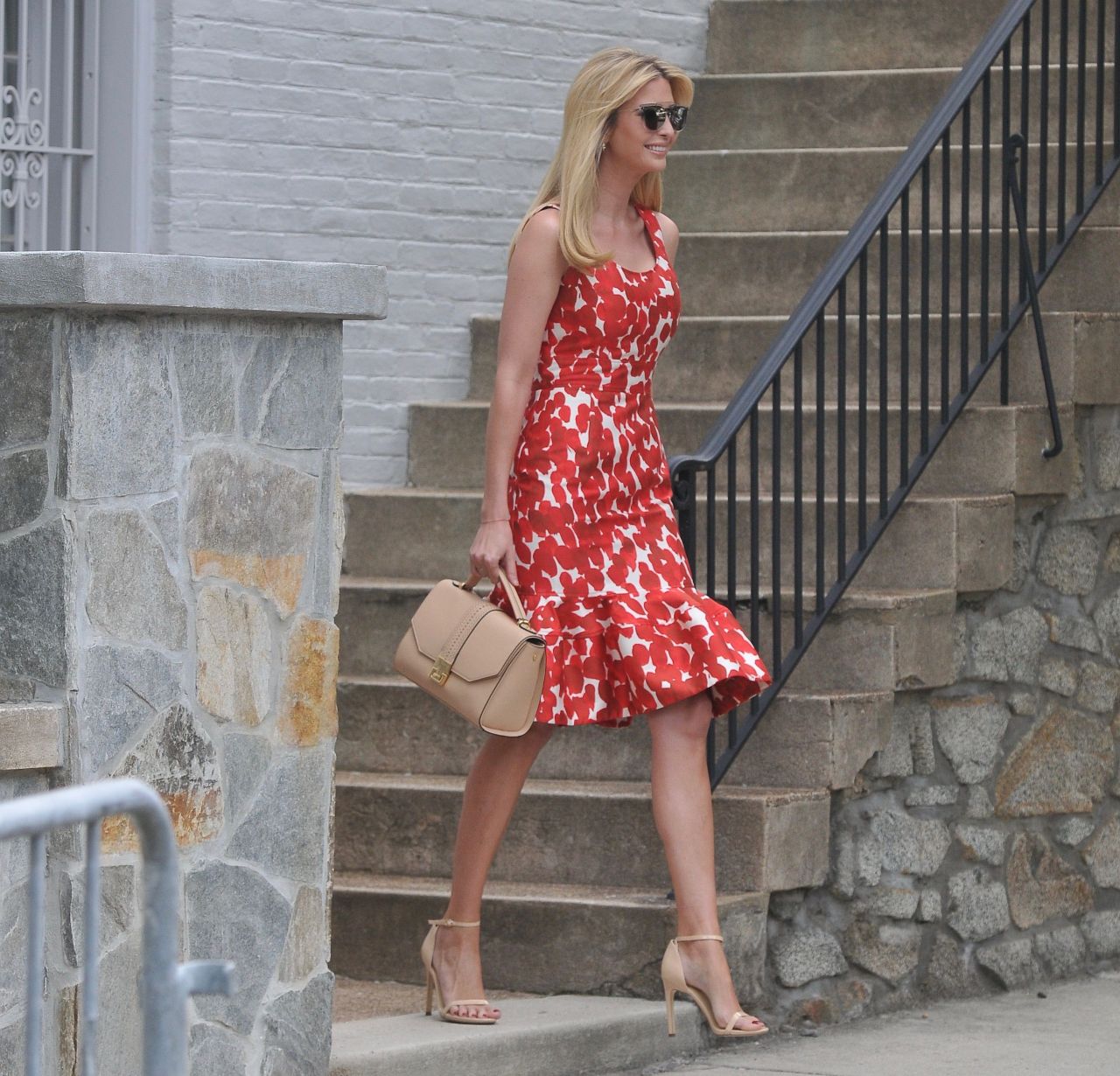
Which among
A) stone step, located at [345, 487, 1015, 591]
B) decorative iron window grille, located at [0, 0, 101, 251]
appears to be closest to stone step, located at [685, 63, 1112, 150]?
stone step, located at [345, 487, 1015, 591]

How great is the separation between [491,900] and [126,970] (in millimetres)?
1383

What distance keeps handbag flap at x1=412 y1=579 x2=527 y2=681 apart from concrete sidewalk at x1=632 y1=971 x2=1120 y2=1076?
1.00 meters

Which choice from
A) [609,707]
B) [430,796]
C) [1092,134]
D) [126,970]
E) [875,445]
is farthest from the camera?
[1092,134]

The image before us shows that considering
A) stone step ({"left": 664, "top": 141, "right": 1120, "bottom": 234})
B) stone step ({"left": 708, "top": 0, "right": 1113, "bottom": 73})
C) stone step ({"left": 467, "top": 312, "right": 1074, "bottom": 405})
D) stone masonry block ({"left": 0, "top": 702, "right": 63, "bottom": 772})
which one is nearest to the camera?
stone masonry block ({"left": 0, "top": 702, "right": 63, "bottom": 772})

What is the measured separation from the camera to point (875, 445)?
5.97 metres

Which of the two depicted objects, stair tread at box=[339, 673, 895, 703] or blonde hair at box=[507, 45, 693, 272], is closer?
blonde hair at box=[507, 45, 693, 272]

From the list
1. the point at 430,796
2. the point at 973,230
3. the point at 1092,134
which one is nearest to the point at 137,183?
the point at 430,796

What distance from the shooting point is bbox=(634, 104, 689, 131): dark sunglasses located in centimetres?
439

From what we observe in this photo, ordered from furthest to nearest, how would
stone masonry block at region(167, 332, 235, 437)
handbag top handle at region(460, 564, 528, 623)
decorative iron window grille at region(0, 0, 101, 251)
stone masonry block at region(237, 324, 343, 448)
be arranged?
decorative iron window grille at region(0, 0, 101, 251) → handbag top handle at region(460, 564, 528, 623) → stone masonry block at region(237, 324, 343, 448) → stone masonry block at region(167, 332, 235, 437)

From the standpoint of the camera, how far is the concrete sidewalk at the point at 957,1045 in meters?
4.71

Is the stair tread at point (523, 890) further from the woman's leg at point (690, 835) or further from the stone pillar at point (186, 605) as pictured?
the stone pillar at point (186, 605)

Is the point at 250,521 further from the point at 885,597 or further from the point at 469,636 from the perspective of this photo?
the point at 885,597

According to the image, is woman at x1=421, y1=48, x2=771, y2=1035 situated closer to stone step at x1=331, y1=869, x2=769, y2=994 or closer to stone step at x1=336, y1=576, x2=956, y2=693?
stone step at x1=331, y1=869, x2=769, y2=994

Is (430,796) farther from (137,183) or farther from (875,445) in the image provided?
(137,183)
